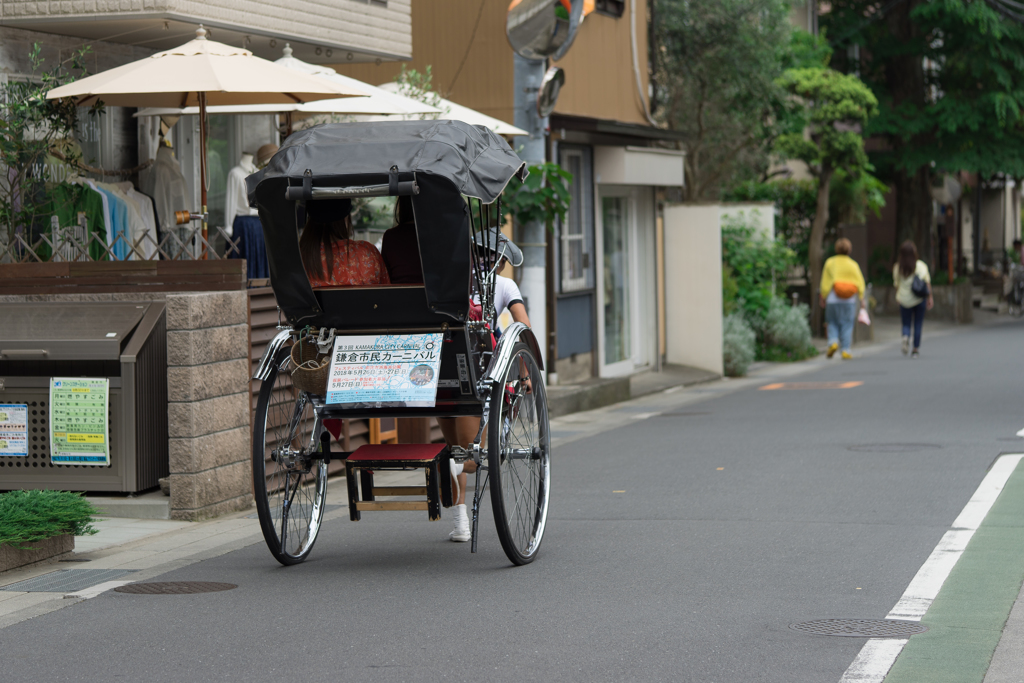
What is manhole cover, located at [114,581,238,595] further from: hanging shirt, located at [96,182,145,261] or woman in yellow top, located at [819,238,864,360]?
woman in yellow top, located at [819,238,864,360]

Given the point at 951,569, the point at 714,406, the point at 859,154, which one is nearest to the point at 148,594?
the point at 951,569

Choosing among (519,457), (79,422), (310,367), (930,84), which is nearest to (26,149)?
(79,422)

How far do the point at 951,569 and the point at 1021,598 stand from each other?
0.64 metres

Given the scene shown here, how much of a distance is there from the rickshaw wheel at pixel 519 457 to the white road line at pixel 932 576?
1977 mm

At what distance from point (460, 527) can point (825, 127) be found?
22.0 meters

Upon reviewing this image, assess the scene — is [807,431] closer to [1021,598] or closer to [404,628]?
[1021,598]

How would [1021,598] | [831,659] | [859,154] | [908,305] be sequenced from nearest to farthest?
[831,659] → [1021,598] → [908,305] → [859,154]

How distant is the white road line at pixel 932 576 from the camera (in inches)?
211

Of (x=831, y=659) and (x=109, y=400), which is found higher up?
(x=109, y=400)

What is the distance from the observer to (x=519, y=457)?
24.5 feet

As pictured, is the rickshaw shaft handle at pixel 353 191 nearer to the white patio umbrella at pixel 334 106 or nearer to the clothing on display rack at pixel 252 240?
the clothing on display rack at pixel 252 240

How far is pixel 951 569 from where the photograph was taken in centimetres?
713

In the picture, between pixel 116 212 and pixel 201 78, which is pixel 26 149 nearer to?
pixel 201 78

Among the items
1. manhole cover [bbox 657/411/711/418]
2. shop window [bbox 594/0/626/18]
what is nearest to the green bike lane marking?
manhole cover [bbox 657/411/711/418]
